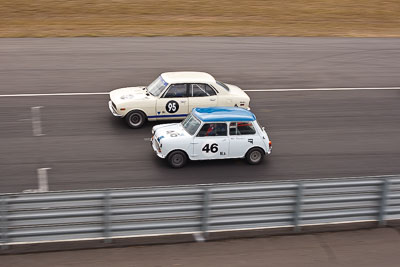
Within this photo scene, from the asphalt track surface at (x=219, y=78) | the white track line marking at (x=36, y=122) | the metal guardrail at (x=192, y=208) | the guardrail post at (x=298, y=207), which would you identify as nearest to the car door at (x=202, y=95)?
the asphalt track surface at (x=219, y=78)

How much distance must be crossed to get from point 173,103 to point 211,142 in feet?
9.98

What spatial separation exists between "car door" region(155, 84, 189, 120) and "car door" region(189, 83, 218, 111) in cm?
21

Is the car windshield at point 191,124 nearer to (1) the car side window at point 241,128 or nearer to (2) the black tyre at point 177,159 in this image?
(2) the black tyre at point 177,159

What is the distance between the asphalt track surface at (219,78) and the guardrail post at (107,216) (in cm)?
347

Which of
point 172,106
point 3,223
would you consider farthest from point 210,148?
point 3,223

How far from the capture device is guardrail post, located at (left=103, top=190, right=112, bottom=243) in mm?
8922

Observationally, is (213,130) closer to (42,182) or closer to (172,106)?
(172,106)

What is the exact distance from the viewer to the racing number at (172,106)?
1588 centimetres

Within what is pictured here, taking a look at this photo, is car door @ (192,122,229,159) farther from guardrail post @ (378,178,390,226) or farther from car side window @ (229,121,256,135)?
guardrail post @ (378,178,390,226)

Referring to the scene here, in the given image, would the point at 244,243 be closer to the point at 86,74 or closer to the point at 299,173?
the point at 299,173

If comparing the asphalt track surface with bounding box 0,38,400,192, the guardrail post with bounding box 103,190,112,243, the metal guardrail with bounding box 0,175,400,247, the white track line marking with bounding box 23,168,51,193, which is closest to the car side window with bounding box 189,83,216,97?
the asphalt track surface with bounding box 0,38,400,192

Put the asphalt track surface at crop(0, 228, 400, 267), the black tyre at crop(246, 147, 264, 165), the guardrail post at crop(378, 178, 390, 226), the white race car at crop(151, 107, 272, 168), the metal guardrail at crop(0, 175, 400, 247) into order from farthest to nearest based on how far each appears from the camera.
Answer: the black tyre at crop(246, 147, 264, 165)
the white race car at crop(151, 107, 272, 168)
the guardrail post at crop(378, 178, 390, 226)
the metal guardrail at crop(0, 175, 400, 247)
the asphalt track surface at crop(0, 228, 400, 267)

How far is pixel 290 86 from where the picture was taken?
20.7 metres

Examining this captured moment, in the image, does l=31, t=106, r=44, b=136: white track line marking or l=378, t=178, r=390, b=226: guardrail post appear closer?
l=378, t=178, r=390, b=226: guardrail post
